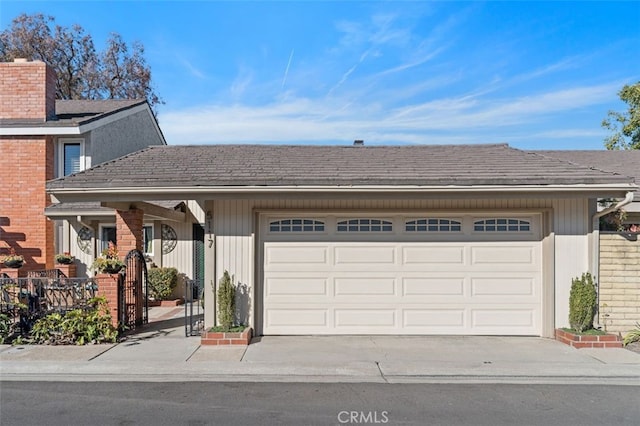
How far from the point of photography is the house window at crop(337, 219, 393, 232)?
8422mm

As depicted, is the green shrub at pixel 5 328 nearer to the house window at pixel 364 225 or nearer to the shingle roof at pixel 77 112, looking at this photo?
the house window at pixel 364 225

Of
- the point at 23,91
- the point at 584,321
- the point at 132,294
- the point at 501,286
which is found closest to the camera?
the point at 584,321

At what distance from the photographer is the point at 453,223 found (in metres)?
8.41

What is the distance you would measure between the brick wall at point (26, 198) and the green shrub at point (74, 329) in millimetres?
5913

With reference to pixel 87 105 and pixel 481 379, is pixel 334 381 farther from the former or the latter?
pixel 87 105

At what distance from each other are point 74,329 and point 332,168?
5309mm

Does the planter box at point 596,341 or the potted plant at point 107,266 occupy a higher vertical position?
the potted plant at point 107,266

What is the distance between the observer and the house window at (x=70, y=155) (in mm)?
13203

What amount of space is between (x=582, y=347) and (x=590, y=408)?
2.66m

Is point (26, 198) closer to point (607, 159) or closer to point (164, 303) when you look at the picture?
point (164, 303)

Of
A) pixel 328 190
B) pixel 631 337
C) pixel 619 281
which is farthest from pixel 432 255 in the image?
pixel 631 337

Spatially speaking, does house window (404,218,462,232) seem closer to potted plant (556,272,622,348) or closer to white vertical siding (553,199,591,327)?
white vertical siding (553,199,591,327)

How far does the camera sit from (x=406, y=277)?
8.38 m

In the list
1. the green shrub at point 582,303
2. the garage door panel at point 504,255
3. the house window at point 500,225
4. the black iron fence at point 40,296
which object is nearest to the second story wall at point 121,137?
the black iron fence at point 40,296
